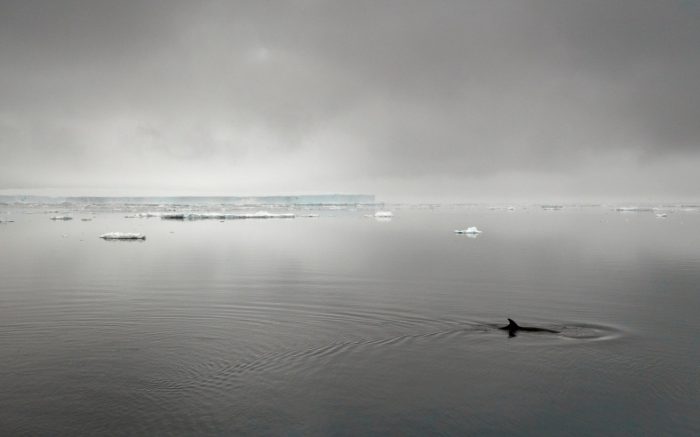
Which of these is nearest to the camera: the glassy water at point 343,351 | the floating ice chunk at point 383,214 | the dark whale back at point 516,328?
the glassy water at point 343,351

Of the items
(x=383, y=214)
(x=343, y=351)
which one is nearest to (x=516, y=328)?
(x=343, y=351)

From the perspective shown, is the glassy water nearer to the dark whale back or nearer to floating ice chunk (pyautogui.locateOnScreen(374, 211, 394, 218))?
the dark whale back

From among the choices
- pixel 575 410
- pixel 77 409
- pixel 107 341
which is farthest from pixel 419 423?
pixel 107 341

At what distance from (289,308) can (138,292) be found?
498cm

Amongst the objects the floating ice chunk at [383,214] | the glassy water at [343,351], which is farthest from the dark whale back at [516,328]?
the floating ice chunk at [383,214]

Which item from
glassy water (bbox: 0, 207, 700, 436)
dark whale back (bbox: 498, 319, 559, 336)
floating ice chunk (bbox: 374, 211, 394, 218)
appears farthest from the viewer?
floating ice chunk (bbox: 374, 211, 394, 218)

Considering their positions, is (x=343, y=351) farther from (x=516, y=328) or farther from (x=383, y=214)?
(x=383, y=214)

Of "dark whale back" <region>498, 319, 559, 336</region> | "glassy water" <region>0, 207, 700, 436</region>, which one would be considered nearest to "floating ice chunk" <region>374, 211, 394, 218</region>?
"glassy water" <region>0, 207, 700, 436</region>

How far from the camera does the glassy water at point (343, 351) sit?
699 centimetres

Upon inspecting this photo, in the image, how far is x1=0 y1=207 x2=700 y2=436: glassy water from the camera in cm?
699

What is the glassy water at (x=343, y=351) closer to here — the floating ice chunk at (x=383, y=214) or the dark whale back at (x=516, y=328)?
the dark whale back at (x=516, y=328)

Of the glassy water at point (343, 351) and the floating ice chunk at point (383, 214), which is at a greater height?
the floating ice chunk at point (383, 214)

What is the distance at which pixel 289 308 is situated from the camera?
13398mm

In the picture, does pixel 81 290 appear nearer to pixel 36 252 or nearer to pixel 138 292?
pixel 138 292
